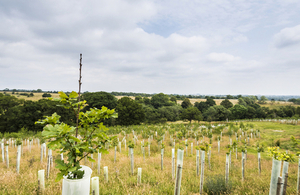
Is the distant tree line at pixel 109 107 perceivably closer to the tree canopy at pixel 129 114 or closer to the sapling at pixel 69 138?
the tree canopy at pixel 129 114

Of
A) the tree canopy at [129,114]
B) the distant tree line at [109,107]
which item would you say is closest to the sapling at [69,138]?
the distant tree line at [109,107]

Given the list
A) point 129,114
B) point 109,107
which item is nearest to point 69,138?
point 129,114

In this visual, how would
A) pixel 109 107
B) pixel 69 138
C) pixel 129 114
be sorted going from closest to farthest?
pixel 69 138 < pixel 129 114 < pixel 109 107

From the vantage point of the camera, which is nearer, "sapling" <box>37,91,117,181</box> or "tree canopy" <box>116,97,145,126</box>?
"sapling" <box>37,91,117,181</box>

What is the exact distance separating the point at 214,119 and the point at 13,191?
6661 centimetres

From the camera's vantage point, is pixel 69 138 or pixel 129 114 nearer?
pixel 69 138

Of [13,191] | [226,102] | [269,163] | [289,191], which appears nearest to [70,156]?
[13,191]

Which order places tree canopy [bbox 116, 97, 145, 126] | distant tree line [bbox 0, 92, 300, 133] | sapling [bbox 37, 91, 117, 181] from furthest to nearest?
tree canopy [bbox 116, 97, 145, 126], distant tree line [bbox 0, 92, 300, 133], sapling [bbox 37, 91, 117, 181]

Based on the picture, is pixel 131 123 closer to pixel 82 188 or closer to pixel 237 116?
pixel 82 188

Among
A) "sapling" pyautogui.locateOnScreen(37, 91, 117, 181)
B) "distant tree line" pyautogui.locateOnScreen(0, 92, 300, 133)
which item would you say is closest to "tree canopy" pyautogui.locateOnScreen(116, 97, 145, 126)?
"distant tree line" pyautogui.locateOnScreen(0, 92, 300, 133)

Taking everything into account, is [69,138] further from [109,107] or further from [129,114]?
[109,107]

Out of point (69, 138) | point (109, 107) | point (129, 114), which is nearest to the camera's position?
point (69, 138)

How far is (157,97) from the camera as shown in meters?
82.6

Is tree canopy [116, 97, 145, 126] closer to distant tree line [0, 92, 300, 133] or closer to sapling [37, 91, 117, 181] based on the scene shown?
distant tree line [0, 92, 300, 133]
